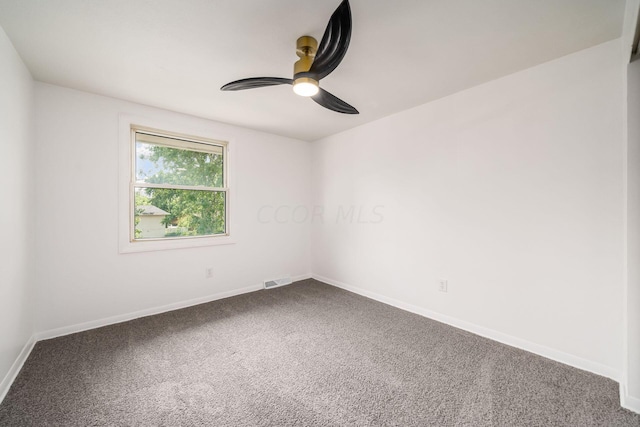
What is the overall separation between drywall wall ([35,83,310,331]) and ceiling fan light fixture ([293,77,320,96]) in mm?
2087

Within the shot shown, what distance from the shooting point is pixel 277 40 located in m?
1.82

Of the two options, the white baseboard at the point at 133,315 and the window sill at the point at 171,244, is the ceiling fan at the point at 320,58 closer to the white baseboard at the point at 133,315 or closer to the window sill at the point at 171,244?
the window sill at the point at 171,244

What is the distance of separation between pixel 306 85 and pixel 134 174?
2.34 metres

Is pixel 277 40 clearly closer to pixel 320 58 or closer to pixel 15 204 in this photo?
pixel 320 58

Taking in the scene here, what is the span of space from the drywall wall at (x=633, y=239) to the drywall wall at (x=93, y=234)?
3692mm

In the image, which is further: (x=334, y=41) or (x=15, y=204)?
(x=15, y=204)

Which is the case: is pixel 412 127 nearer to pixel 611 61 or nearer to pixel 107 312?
pixel 611 61

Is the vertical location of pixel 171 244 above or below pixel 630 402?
above

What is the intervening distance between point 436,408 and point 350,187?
2758 mm

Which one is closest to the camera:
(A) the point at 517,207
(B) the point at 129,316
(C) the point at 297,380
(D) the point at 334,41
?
(D) the point at 334,41

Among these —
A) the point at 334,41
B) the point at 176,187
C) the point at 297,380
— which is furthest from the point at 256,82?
the point at 297,380

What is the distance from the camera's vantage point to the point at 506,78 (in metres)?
2.34

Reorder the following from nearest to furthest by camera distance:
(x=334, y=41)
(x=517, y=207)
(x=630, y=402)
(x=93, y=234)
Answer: (x=334, y=41), (x=630, y=402), (x=517, y=207), (x=93, y=234)

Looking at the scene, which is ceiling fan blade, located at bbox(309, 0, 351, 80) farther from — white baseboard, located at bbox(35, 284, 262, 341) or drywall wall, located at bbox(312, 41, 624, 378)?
white baseboard, located at bbox(35, 284, 262, 341)
